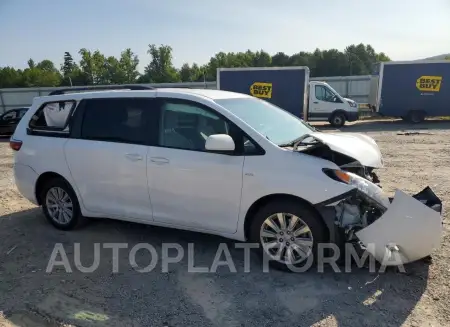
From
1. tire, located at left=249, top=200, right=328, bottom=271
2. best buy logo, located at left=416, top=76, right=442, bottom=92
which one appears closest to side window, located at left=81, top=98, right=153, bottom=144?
tire, located at left=249, top=200, right=328, bottom=271

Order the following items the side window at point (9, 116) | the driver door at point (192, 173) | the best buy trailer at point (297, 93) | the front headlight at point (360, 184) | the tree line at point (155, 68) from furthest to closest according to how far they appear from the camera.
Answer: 1. the tree line at point (155, 68)
2. the best buy trailer at point (297, 93)
3. the side window at point (9, 116)
4. the driver door at point (192, 173)
5. the front headlight at point (360, 184)

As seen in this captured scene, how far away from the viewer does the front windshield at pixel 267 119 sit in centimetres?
384

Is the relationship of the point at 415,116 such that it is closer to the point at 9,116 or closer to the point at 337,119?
the point at 337,119

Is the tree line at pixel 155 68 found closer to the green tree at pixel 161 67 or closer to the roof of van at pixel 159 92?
the green tree at pixel 161 67

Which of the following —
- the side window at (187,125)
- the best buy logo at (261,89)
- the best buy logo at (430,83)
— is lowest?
the side window at (187,125)

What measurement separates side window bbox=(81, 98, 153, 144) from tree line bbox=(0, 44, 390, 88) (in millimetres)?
47486

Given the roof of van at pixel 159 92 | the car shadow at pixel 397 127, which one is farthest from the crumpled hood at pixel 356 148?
the car shadow at pixel 397 127

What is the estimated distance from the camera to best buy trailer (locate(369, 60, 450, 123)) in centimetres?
1755

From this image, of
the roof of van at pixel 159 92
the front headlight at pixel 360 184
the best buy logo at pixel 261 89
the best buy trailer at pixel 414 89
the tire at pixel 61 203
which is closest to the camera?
Answer: the front headlight at pixel 360 184

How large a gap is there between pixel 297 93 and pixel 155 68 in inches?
1922

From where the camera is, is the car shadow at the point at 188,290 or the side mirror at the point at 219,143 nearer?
the car shadow at the point at 188,290

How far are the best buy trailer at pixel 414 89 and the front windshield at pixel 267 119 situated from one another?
15362 mm

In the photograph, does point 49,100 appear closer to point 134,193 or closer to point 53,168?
point 53,168

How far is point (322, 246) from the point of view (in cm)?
341
